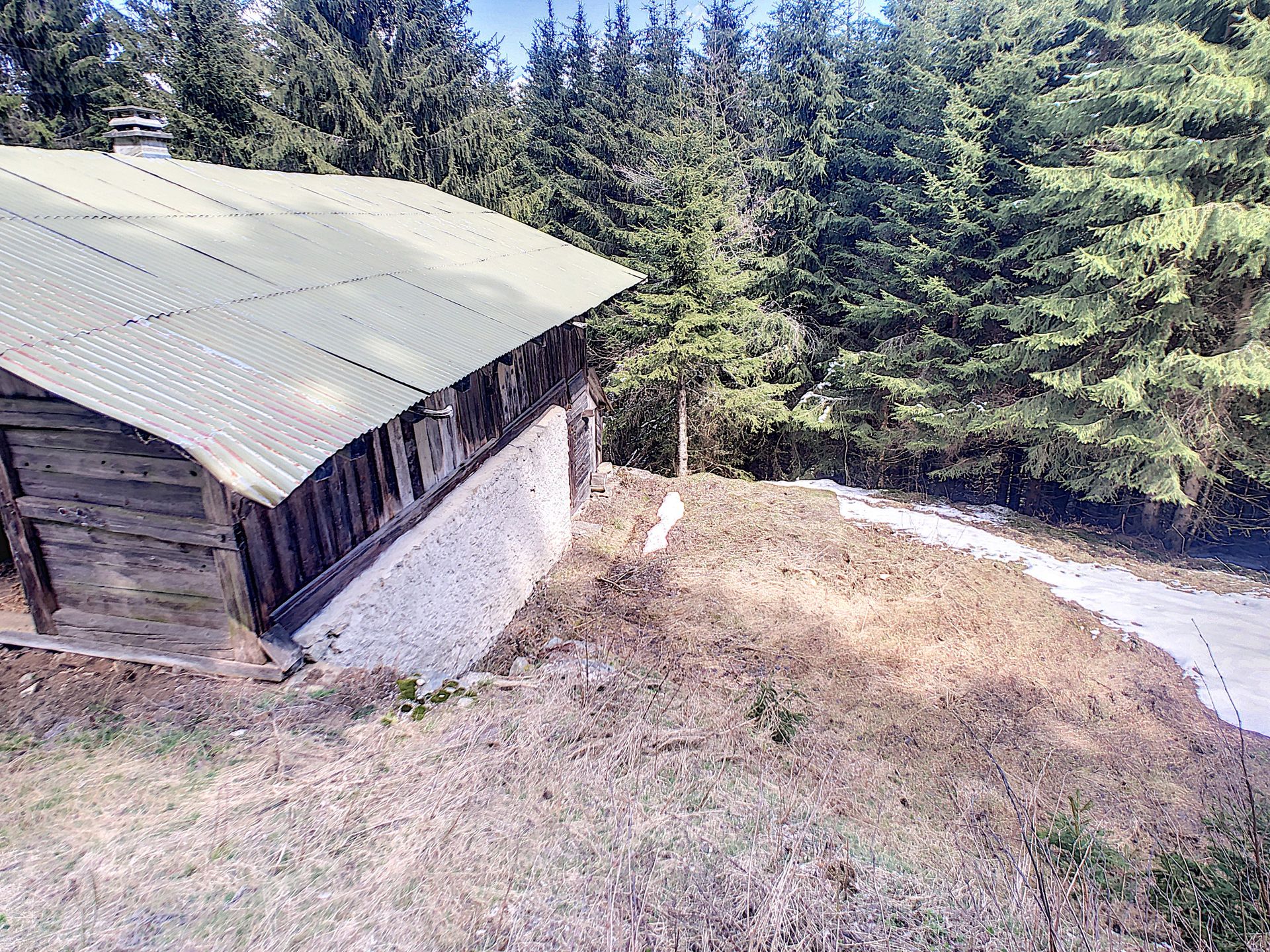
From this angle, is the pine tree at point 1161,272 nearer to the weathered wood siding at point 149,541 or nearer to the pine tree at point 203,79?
the weathered wood siding at point 149,541

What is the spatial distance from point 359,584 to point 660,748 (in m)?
2.87

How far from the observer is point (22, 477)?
432 centimetres

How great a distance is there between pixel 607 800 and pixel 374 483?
11.3 ft

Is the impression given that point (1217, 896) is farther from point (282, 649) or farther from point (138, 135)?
point (138, 135)

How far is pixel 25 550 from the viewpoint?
4.48m

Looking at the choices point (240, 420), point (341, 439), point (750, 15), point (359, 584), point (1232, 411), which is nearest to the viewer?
point (240, 420)

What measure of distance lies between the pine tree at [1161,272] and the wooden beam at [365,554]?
991 centimetres

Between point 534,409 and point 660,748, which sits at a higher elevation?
point 534,409

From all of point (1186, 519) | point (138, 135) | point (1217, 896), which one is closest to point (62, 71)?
point (138, 135)

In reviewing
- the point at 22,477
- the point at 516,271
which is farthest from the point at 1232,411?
the point at 22,477

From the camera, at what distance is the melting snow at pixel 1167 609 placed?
7184 mm

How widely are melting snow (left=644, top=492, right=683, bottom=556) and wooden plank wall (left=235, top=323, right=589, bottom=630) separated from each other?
3144 millimetres

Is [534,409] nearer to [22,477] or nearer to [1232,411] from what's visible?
[22,477]

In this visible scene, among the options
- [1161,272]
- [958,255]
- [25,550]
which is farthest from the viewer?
[958,255]
